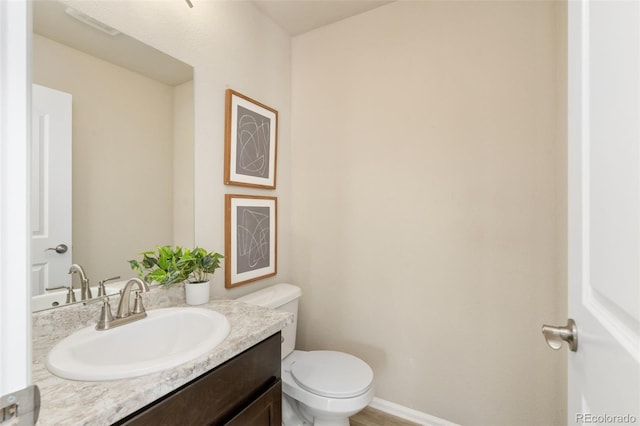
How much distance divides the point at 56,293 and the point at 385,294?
1511 millimetres

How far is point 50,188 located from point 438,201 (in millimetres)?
1666

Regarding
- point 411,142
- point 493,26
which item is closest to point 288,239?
point 411,142

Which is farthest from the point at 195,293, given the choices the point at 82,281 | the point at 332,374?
the point at 332,374

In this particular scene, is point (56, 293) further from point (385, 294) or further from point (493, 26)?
point (493, 26)

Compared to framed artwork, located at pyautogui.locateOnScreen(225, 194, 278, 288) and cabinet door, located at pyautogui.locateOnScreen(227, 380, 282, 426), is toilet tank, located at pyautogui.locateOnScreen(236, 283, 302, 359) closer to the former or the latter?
framed artwork, located at pyautogui.locateOnScreen(225, 194, 278, 288)

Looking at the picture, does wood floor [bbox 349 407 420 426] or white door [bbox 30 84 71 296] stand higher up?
white door [bbox 30 84 71 296]

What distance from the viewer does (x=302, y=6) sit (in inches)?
70.6

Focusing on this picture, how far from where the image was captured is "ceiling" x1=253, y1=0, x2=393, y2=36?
69.3 inches

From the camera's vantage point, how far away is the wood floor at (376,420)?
167 cm

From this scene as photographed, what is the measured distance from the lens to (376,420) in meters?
1.70

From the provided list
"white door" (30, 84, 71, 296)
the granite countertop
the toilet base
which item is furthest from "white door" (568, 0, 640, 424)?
"white door" (30, 84, 71, 296)

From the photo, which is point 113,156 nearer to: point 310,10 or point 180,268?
point 180,268

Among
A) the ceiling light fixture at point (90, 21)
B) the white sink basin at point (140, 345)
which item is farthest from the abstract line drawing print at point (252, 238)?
the ceiling light fixture at point (90, 21)

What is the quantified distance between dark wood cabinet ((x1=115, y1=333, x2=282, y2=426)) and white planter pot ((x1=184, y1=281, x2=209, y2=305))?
41 cm
